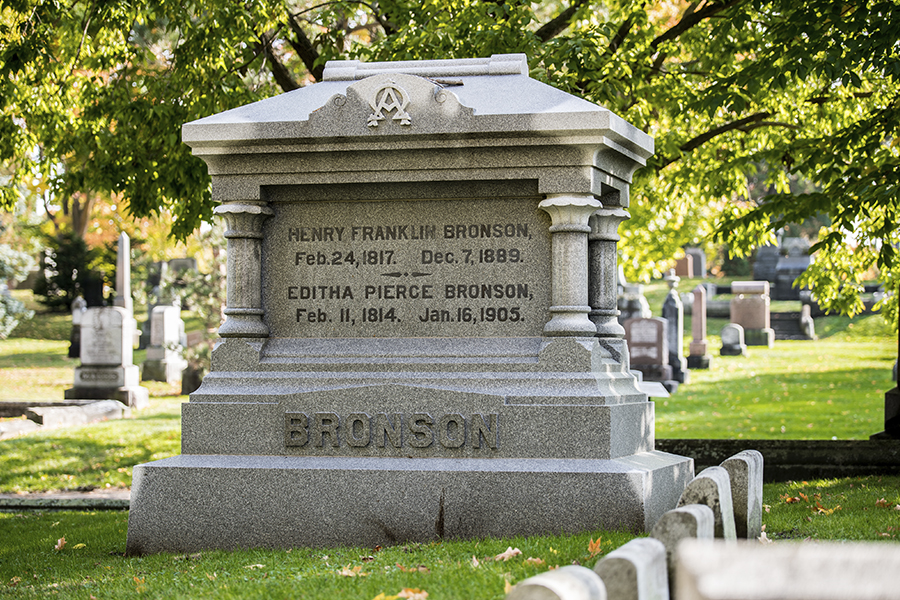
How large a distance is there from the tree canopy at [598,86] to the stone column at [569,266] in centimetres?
275

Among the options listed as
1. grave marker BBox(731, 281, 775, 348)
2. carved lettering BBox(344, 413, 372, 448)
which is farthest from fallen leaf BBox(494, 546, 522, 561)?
grave marker BBox(731, 281, 775, 348)

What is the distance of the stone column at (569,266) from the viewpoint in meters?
6.03

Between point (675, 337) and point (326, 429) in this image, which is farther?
point (675, 337)

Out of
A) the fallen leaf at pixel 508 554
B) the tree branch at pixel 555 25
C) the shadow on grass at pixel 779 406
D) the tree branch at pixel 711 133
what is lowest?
the shadow on grass at pixel 779 406

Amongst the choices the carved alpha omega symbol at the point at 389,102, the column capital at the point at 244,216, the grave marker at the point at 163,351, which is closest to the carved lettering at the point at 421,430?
the column capital at the point at 244,216

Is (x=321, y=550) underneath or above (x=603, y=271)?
underneath

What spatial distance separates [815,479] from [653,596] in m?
6.99

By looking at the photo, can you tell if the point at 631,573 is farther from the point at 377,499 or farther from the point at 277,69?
the point at 277,69

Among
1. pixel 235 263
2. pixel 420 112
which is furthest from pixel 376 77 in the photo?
pixel 235 263

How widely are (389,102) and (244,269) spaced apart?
146cm

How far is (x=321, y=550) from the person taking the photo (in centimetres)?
557

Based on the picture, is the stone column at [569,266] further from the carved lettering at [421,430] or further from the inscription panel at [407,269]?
the carved lettering at [421,430]

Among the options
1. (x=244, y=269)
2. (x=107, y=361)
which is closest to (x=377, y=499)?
(x=244, y=269)

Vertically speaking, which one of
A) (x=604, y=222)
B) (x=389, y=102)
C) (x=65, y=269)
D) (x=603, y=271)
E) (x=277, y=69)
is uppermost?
(x=277, y=69)
